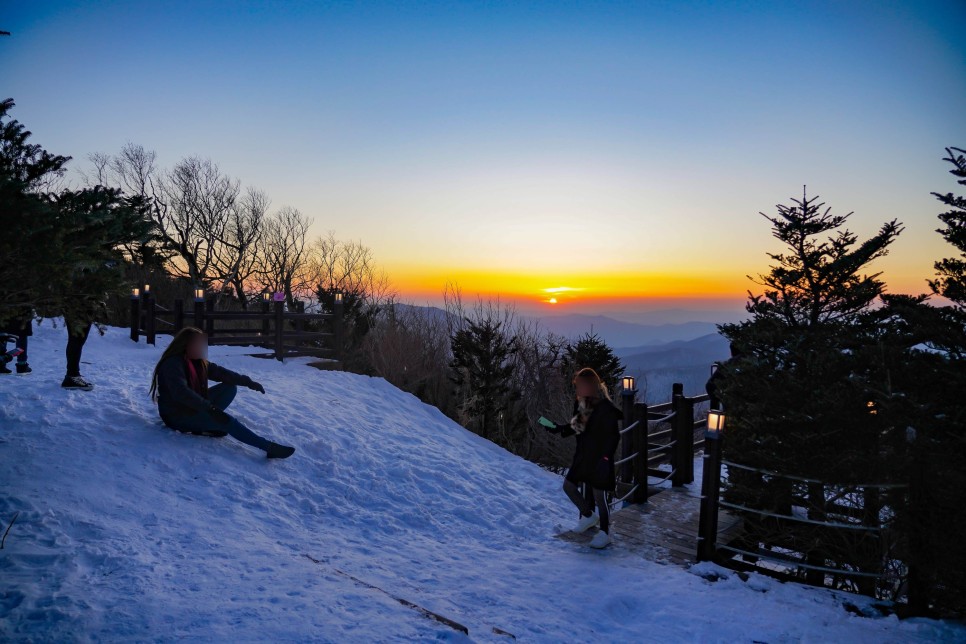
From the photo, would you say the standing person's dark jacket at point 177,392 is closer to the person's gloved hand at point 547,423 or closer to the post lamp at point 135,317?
the person's gloved hand at point 547,423

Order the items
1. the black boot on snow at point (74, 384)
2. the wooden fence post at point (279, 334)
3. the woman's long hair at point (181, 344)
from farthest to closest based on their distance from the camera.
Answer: the wooden fence post at point (279, 334)
the black boot on snow at point (74, 384)
the woman's long hair at point (181, 344)

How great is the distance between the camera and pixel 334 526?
6.20 metres

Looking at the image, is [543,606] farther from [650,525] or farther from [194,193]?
[194,193]

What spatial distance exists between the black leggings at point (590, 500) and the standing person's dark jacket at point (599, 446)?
0.15 metres

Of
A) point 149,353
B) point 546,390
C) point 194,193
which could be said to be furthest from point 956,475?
point 194,193

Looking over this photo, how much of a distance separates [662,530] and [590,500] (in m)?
1.04

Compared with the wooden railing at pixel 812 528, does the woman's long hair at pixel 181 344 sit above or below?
above

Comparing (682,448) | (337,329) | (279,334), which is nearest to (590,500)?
(682,448)

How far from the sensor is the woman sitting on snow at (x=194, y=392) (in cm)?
656

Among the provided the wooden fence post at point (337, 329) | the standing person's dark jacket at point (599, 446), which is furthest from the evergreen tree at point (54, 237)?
the wooden fence post at point (337, 329)

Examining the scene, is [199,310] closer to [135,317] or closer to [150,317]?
[150,317]

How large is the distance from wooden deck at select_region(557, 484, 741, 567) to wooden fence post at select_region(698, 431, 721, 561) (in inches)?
9.3

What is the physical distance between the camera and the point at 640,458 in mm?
7805

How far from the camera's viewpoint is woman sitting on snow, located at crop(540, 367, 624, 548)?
612 cm
